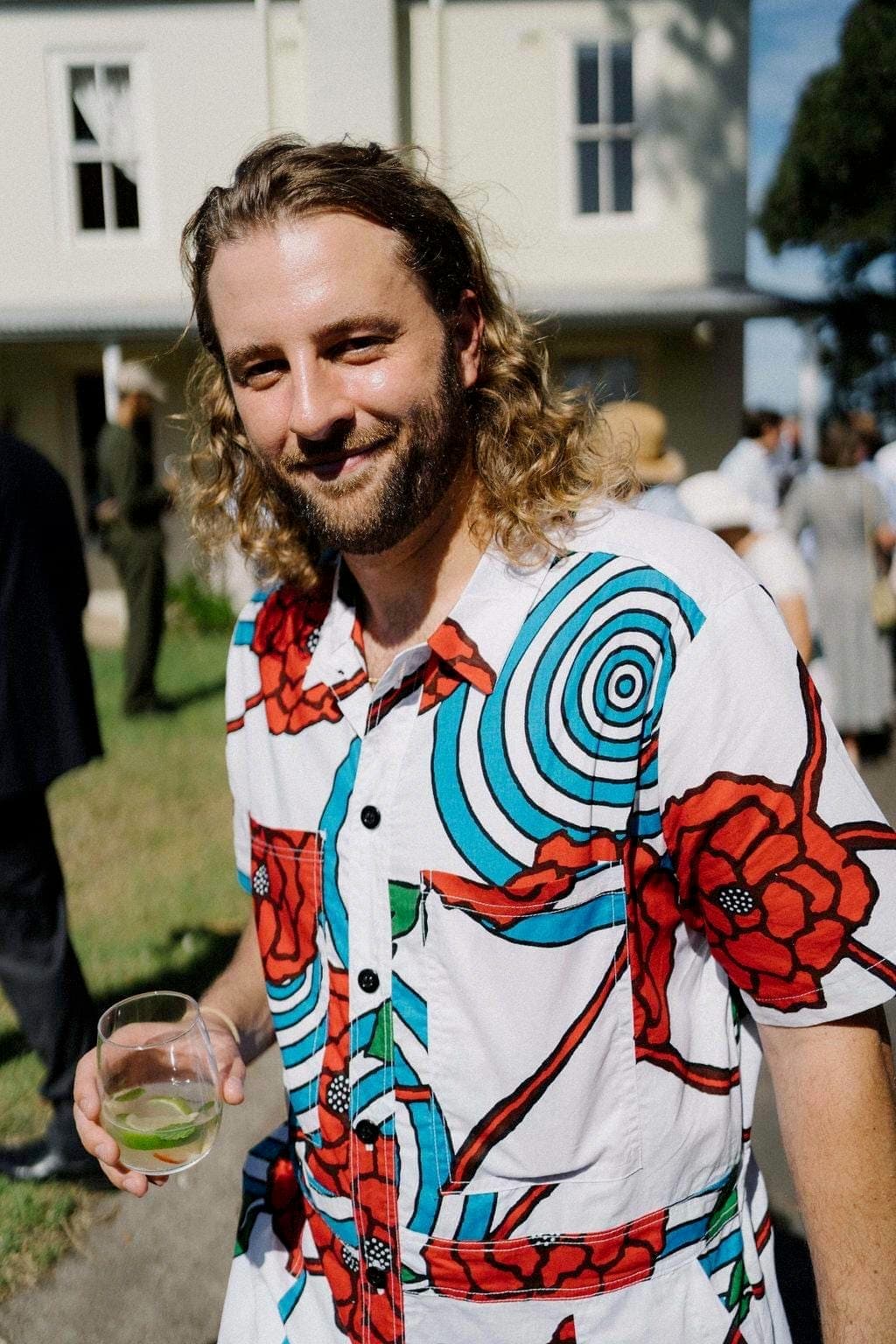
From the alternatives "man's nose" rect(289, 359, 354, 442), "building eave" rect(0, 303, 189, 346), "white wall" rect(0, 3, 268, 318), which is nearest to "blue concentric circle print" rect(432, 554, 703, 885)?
"man's nose" rect(289, 359, 354, 442)

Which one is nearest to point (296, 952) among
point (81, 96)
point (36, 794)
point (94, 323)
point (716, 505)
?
point (36, 794)

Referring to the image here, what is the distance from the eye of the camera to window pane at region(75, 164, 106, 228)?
1333 centimetres

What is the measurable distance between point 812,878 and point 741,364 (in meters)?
13.0

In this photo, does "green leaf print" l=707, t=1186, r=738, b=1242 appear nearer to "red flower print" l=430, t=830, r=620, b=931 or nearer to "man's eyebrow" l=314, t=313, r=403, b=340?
"red flower print" l=430, t=830, r=620, b=931

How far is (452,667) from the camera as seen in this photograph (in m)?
1.43

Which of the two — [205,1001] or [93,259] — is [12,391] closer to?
[93,259]

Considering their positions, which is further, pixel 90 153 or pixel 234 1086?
pixel 90 153

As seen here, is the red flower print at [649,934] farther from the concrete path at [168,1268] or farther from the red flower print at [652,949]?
the concrete path at [168,1268]

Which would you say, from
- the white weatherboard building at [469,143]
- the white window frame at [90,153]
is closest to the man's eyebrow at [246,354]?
the white weatherboard building at [469,143]

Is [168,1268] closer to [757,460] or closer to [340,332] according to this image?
[340,332]

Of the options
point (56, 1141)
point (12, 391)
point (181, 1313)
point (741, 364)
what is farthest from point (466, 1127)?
point (12, 391)

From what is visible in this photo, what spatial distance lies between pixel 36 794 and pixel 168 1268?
135 cm

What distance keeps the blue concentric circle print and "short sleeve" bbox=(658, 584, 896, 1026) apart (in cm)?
5

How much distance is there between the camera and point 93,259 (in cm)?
1332
